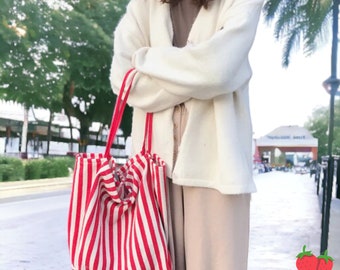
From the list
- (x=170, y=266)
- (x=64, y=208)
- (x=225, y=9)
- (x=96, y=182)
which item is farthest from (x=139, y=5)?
(x=64, y=208)

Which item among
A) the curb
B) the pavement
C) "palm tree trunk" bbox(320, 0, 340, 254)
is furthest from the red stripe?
the curb

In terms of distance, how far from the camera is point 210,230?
2.52ft

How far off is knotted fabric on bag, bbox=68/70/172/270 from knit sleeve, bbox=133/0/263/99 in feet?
0.41

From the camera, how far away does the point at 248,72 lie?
2.52 ft

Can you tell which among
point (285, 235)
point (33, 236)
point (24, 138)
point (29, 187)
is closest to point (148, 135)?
point (33, 236)

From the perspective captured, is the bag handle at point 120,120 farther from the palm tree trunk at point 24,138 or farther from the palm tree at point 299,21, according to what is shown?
the palm tree trunk at point 24,138

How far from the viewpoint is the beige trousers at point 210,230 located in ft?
2.50

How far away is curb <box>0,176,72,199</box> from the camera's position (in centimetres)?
816

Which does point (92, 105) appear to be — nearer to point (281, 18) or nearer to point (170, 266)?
point (281, 18)

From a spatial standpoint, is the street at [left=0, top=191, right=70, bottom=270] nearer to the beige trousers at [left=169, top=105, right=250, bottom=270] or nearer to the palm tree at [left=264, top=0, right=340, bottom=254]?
the beige trousers at [left=169, top=105, right=250, bottom=270]

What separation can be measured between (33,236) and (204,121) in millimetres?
3598

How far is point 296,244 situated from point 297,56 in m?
6.24

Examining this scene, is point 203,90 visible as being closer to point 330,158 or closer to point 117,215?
point 117,215

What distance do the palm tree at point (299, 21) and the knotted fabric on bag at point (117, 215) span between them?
7.58 m
